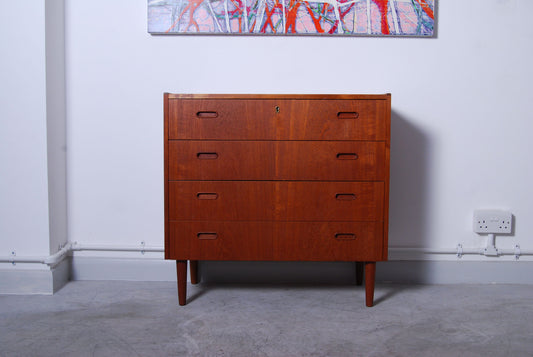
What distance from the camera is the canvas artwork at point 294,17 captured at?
187 centimetres

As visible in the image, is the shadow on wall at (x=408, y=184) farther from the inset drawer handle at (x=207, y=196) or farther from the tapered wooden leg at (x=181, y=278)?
the tapered wooden leg at (x=181, y=278)

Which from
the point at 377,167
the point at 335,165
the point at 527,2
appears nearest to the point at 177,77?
the point at 335,165

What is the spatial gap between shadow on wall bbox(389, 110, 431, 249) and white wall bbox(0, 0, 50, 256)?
1.64 metres

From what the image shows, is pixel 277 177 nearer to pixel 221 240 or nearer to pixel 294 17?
pixel 221 240

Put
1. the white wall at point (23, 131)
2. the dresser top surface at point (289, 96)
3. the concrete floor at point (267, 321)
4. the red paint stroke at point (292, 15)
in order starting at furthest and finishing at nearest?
1. the red paint stroke at point (292, 15)
2. the white wall at point (23, 131)
3. the dresser top surface at point (289, 96)
4. the concrete floor at point (267, 321)

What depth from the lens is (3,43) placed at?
1.72m

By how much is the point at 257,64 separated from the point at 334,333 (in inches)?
49.4

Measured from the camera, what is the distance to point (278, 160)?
1.55 meters

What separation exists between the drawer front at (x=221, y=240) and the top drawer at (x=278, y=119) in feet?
1.15

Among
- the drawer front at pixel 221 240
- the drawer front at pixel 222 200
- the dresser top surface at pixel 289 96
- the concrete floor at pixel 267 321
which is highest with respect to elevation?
the dresser top surface at pixel 289 96

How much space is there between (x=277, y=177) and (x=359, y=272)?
0.69 metres

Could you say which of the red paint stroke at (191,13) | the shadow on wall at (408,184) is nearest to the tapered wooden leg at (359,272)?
the shadow on wall at (408,184)

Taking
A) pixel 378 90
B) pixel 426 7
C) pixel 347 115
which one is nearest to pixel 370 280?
pixel 347 115

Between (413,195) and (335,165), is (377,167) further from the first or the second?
(413,195)
